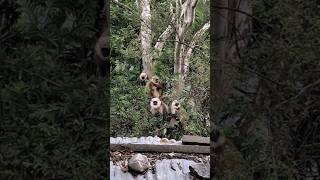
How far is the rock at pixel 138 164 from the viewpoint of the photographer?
4031 millimetres

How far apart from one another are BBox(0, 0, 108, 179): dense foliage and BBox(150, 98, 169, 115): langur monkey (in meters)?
5.62

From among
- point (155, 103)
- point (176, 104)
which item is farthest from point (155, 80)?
point (176, 104)

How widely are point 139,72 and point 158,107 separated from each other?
0.94 metres

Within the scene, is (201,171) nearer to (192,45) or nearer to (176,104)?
(176,104)

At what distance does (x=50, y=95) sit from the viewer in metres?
1.81

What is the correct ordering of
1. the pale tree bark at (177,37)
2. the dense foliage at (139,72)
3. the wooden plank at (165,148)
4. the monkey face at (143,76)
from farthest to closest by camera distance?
the monkey face at (143,76)
the pale tree bark at (177,37)
the dense foliage at (139,72)
the wooden plank at (165,148)

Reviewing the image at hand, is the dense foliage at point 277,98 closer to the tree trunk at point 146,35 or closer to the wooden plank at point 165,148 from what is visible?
the wooden plank at point 165,148

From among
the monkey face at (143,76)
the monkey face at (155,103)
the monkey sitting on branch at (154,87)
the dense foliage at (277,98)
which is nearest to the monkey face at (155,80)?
the monkey sitting on branch at (154,87)

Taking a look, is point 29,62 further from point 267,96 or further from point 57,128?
point 267,96

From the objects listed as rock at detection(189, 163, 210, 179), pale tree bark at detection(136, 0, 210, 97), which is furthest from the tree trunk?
rock at detection(189, 163, 210, 179)

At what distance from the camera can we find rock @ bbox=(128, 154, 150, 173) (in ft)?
13.2

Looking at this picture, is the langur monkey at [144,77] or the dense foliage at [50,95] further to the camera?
the langur monkey at [144,77]

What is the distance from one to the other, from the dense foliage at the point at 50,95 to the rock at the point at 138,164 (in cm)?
219

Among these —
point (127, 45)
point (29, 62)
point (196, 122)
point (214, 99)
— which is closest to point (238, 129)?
point (214, 99)
